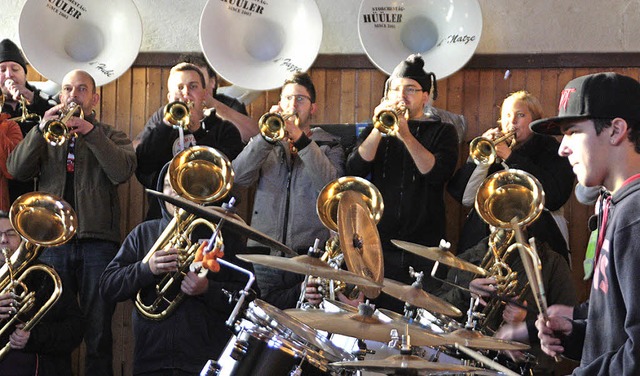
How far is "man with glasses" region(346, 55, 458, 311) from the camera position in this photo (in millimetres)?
6032

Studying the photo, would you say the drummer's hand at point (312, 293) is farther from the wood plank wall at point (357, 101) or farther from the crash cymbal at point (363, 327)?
the wood plank wall at point (357, 101)

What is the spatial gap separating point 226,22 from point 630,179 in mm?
4153

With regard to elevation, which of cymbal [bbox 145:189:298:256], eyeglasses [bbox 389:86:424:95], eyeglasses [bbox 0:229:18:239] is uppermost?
eyeglasses [bbox 389:86:424:95]

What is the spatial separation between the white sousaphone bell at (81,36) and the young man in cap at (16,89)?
0.19 metres

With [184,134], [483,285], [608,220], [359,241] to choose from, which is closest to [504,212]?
[483,285]

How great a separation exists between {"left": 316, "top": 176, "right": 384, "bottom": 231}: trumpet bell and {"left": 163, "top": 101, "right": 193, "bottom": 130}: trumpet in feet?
3.19

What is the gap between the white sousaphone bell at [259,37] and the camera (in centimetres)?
686

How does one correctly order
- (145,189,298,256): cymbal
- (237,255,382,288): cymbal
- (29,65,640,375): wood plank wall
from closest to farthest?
(237,255,382,288): cymbal → (145,189,298,256): cymbal → (29,65,640,375): wood plank wall

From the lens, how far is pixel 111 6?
23.3 ft

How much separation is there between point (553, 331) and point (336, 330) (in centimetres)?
79

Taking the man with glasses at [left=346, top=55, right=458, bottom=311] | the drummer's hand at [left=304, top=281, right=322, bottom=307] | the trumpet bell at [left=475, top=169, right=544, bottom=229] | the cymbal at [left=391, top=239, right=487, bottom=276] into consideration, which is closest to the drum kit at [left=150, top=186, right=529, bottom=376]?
the cymbal at [left=391, top=239, right=487, bottom=276]

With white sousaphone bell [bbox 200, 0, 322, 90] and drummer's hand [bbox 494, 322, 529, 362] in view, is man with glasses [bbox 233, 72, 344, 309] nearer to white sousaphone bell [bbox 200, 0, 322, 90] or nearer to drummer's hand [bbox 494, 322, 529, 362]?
white sousaphone bell [bbox 200, 0, 322, 90]

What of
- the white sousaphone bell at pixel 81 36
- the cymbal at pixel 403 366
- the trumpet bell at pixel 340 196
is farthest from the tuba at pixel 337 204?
the cymbal at pixel 403 366

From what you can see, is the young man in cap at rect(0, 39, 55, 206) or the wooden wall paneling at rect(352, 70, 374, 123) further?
the wooden wall paneling at rect(352, 70, 374, 123)
